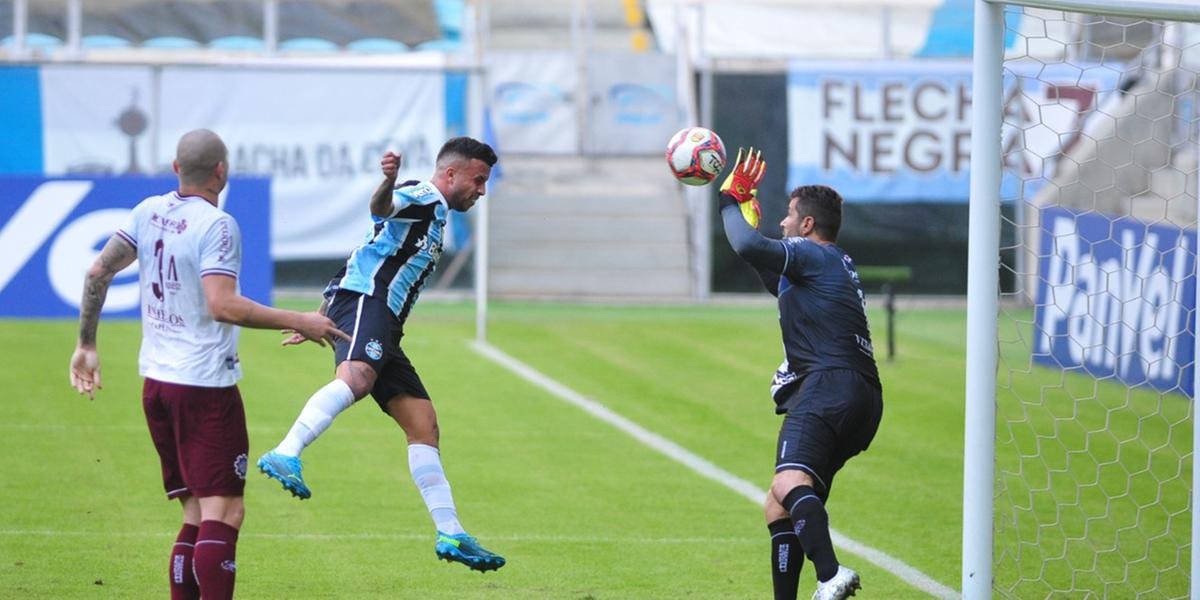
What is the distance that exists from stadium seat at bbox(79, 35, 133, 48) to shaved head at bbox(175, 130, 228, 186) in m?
18.3

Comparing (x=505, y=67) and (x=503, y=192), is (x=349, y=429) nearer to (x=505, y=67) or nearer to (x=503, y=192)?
(x=503, y=192)

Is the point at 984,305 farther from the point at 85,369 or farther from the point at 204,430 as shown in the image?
the point at 85,369

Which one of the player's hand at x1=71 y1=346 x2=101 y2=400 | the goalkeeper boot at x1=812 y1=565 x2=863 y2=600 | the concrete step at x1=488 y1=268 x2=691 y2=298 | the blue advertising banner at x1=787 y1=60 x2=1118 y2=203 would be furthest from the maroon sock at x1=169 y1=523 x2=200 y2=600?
the blue advertising banner at x1=787 y1=60 x2=1118 y2=203

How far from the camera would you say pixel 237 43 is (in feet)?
78.8

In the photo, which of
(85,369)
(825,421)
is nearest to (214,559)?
(85,369)

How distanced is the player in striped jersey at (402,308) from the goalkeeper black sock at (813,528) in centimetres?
136

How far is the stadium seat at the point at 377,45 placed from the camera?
2412 centimetres

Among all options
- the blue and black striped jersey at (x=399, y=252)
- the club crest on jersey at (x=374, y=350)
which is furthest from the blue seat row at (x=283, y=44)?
the club crest on jersey at (x=374, y=350)

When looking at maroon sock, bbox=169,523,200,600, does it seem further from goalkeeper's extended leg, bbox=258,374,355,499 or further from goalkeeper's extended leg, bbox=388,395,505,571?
goalkeeper's extended leg, bbox=388,395,505,571

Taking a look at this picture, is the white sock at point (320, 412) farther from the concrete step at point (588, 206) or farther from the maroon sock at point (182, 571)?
the concrete step at point (588, 206)

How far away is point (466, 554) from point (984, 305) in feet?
8.27

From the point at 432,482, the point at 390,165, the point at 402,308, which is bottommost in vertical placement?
the point at 432,482

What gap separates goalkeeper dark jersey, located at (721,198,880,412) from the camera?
7.25 meters

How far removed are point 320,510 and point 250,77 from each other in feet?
40.5
